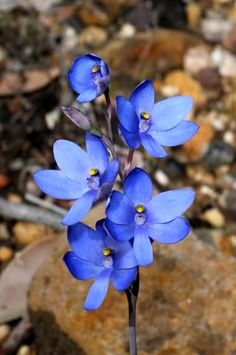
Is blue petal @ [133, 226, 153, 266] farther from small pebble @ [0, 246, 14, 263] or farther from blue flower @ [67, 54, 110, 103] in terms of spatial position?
small pebble @ [0, 246, 14, 263]

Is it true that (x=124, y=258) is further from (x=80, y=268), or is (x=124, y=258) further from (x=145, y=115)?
(x=145, y=115)

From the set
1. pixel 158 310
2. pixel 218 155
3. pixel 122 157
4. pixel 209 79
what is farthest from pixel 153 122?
pixel 209 79

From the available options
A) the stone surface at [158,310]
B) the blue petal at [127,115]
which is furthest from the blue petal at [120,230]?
Result: the stone surface at [158,310]

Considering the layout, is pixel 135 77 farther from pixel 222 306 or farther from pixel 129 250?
pixel 129 250

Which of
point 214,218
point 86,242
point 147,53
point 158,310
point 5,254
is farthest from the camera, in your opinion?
point 147,53

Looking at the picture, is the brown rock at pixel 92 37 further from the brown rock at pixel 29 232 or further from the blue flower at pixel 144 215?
the blue flower at pixel 144 215

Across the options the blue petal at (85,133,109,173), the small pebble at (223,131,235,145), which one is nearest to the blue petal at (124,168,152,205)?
the blue petal at (85,133,109,173)
